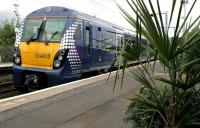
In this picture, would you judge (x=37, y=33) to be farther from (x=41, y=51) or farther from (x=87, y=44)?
(x=87, y=44)

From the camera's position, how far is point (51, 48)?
14.4 m

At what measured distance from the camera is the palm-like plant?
14.8 feet

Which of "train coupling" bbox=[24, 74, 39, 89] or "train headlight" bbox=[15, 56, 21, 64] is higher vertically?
"train headlight" bbox=[15, 56, 21, 64]

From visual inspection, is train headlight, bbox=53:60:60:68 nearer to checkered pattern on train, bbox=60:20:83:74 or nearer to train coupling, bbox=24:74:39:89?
checkered pattern on train, bbox=60:20:83:74

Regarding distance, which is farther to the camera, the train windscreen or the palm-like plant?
the train windscreen

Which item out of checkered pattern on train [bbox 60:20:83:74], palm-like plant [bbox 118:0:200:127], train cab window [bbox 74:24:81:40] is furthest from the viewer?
train cab window [bbox 74:24:81:40]

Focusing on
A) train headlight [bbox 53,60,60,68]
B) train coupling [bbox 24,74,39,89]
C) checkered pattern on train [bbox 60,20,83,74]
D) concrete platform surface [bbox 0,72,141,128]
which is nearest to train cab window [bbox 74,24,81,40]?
checkered pattern on train [bbox 60,20,83,74]

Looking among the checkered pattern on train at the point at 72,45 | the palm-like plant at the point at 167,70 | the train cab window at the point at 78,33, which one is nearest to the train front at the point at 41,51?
the checkered pattern on train at the point at 72,45

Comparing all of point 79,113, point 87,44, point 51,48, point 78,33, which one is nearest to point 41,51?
point 51,48

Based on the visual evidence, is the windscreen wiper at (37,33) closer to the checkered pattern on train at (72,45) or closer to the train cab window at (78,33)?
the checkered pattern on train at (72,45)

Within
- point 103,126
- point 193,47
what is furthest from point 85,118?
point 193,47

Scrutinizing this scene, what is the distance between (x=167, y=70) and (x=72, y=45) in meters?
9.58

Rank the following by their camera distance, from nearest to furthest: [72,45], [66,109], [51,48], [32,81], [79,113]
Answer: [79,113] → [66,109] → [32,81] → [51,48] → [72,45]

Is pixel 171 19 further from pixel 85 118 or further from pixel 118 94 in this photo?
pixel 118 94
